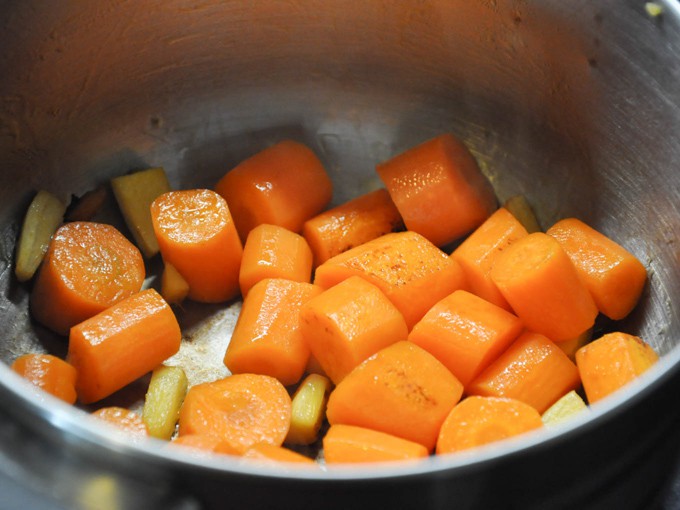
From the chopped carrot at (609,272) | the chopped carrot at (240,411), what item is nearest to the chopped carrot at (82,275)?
the chopped carrot at (240,411)

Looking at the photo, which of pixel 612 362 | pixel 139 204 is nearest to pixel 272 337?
pixel 139 204

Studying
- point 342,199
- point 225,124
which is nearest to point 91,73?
point 225,124

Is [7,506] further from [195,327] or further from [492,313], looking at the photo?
[492,313]

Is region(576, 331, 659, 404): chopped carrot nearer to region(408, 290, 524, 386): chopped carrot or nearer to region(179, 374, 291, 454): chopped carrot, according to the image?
region(408, 290, 524, 386): chopped carrot

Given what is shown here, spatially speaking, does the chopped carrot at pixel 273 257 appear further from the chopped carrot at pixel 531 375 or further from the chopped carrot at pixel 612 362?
the chopped carrot at pixel 612 362

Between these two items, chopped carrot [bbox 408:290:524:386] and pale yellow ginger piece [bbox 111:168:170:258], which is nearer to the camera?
chopped carrot [bbox 408:290:524:386]

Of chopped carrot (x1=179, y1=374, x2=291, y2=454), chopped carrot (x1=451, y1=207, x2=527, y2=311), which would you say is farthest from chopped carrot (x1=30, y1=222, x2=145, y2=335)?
chopped carrot (x1=451, y1=207, x2=527, y2=311)

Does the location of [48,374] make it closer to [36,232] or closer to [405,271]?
[36,232]
